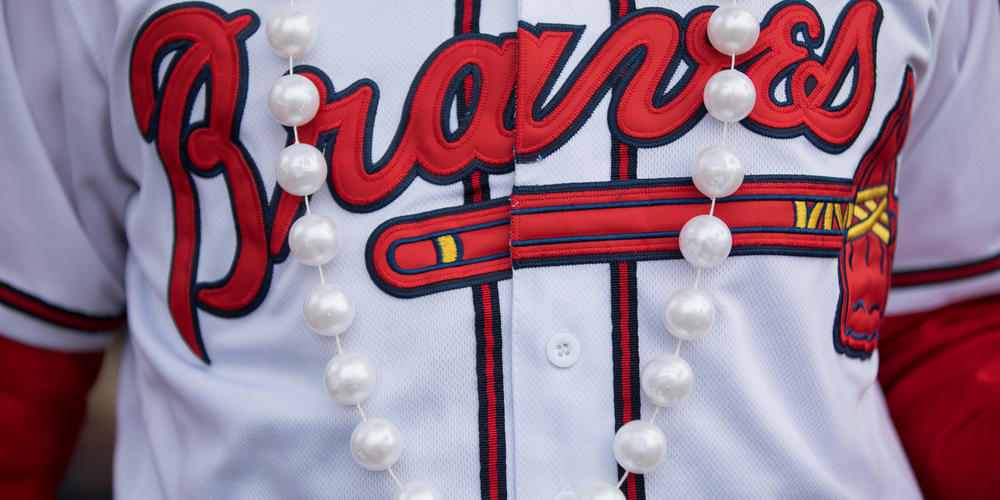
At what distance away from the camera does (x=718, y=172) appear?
1.69 feet

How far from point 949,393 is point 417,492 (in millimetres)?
520

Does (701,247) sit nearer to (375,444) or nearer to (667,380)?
(667,380)

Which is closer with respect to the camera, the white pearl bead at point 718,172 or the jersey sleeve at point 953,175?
the white pearl bead at point 718,172

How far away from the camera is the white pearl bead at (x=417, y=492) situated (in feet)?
1.74

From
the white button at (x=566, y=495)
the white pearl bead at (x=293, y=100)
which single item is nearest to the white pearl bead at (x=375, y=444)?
the white button at (x=566, y=495)

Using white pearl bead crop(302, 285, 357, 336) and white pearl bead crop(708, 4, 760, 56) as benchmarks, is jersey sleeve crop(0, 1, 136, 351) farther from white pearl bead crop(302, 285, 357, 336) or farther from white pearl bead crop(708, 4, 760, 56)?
white pearl bead crop(708, 4, 760, 56)

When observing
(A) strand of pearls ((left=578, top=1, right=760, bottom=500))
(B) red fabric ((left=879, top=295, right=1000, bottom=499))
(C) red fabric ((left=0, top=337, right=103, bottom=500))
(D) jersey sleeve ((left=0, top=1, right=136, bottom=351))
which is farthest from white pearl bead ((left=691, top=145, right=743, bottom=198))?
(C) red fabric ((left=0, top=337, right=103, bottom=500))

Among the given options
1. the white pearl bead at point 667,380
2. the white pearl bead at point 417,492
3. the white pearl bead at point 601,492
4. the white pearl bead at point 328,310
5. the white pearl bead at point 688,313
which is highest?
the white pearl bead at point 328,310

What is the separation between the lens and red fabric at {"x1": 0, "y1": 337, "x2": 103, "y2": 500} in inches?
26.9

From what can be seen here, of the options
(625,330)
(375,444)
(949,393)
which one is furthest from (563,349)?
(949,393)

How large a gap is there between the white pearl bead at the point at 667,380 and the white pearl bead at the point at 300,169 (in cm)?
27

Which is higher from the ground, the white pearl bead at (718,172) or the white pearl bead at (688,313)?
the white pearl bead at (718,172)

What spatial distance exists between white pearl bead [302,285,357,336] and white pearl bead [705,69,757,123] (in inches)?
11.4

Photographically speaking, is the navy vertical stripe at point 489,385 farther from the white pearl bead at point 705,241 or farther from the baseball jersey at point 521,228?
the white pearl bead at point 705,241
